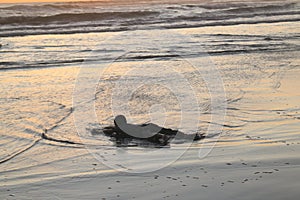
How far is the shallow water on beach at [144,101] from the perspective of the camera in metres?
5.55

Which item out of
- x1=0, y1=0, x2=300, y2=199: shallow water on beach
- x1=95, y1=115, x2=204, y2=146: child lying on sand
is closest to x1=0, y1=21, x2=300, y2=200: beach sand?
x1=0, y1=0, x2=300, y2=199: shallow water on beach

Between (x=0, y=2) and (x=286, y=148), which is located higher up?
(x=0, y=2)

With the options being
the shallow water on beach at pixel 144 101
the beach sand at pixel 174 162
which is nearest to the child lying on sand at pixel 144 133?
the shallow water on beach at pixel 144 101

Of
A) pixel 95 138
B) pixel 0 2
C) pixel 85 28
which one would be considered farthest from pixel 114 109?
pixel 0 2

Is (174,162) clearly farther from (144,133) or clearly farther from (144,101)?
(144,101)

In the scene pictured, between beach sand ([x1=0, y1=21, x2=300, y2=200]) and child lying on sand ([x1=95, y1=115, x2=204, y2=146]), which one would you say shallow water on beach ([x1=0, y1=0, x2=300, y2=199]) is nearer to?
beach sand ([x1=0, y1=21, x2=300, y2=200])

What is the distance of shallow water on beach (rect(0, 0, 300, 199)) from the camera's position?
5555 millimetres

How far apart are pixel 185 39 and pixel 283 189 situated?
14.7 m

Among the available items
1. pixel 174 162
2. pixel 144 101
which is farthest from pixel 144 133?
pixel 144 101

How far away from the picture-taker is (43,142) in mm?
6324

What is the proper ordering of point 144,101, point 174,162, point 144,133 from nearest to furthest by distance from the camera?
point 174,162 < point 144,133 < point 144,101

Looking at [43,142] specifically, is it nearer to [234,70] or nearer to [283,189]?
[283,189]

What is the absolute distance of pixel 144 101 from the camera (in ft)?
28.2

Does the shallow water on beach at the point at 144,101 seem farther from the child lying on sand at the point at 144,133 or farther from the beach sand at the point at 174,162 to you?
the child lying on sand at the point at 144,133
